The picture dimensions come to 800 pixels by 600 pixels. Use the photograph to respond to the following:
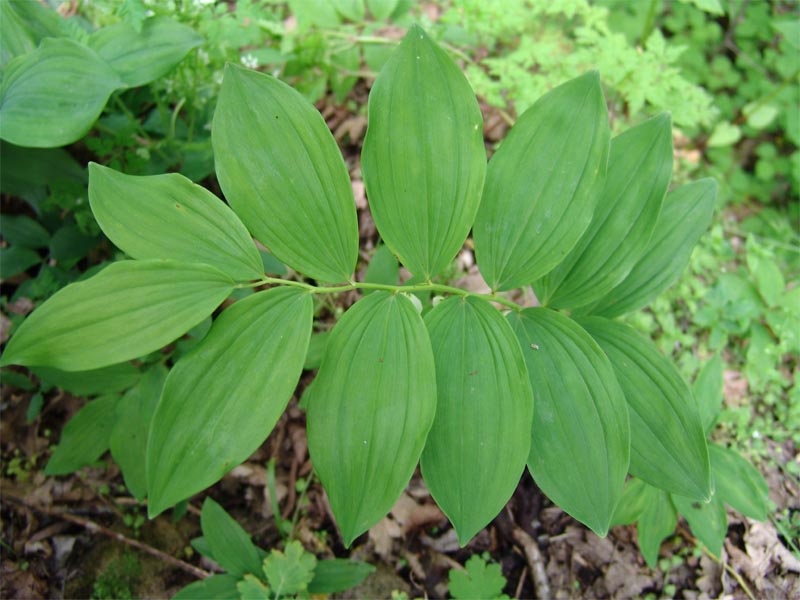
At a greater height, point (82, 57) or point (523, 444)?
point (82, 57)

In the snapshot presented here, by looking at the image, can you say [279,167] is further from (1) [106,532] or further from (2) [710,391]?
(2) [710,391]

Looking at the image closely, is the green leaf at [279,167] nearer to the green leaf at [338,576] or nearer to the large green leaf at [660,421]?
the large green leaf at [660,421]

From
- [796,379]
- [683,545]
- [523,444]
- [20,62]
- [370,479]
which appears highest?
[20,62]

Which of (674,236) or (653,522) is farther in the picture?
(653,522)

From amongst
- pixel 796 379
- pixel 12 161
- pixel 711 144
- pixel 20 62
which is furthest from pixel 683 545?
pixel 12 161

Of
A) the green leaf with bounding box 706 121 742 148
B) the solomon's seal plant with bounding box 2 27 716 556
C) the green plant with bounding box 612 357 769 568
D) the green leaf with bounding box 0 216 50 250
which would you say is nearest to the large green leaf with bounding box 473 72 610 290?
the solomon's seal plant with bounding box 2 27 716 556

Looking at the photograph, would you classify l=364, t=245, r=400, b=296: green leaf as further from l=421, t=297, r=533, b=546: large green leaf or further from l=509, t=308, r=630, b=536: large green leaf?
l=509, t=308, r=630, b=536: large green leaf

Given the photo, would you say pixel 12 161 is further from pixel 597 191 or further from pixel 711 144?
pixel 711 144

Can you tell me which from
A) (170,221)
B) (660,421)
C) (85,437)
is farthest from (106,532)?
(660,421)
